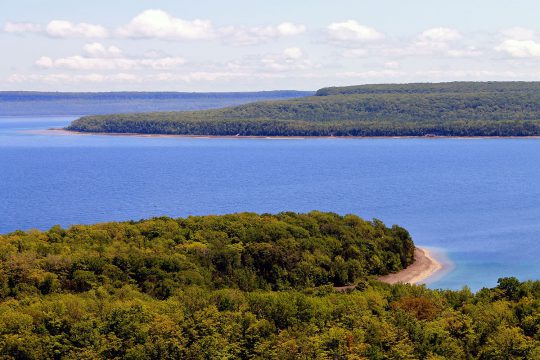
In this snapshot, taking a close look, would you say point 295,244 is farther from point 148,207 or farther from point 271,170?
point 271,170

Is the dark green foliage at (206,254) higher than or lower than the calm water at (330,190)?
higher

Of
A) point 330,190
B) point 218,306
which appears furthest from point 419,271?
point 330,190

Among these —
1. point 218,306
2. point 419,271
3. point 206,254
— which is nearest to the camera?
point 218,306

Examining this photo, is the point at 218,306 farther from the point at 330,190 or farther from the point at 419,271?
the point at 330,190

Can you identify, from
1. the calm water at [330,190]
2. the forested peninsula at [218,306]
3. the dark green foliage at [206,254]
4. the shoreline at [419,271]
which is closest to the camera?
the forested peninsula at [218,306]

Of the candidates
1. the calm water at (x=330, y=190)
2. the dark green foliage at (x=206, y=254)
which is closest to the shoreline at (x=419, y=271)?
the dark green foliage at (x=206, y=254)

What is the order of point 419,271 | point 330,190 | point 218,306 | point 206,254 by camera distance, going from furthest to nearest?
1. point 330,190
2. point 419,271
3. point 206,254
4. point 218,306

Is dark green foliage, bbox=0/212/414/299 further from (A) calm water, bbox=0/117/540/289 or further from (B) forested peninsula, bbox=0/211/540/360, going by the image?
(A) calm water, bbox=0/117/540/289

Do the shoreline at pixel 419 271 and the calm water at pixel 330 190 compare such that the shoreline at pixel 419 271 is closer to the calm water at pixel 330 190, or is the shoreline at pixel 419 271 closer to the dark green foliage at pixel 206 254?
the dark green foliage at pixel 206 254
